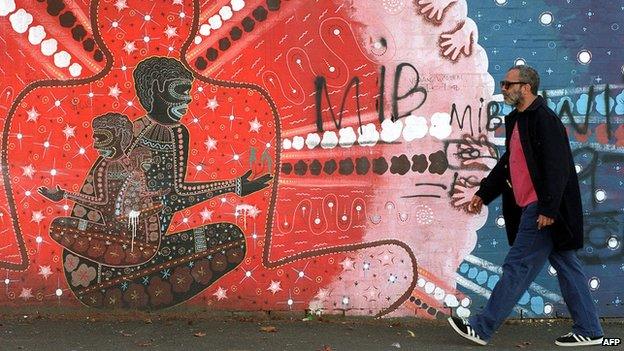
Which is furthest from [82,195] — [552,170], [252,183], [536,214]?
[552,170]

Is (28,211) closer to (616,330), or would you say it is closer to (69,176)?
(69,176)

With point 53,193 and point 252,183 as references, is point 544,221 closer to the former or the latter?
point 252,183

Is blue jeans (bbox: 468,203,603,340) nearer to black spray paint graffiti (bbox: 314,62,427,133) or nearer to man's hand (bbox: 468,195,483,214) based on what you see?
man's hand (bbox: 468,195,483,214)

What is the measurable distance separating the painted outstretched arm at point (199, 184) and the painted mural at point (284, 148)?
0.05ft

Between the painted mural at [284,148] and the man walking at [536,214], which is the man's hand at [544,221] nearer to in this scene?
the man walking at [536,214]

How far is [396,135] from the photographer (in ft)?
22.9

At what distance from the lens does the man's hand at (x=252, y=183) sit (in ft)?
22.7

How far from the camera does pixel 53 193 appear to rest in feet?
22.4

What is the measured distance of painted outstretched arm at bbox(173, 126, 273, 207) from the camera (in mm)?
6875

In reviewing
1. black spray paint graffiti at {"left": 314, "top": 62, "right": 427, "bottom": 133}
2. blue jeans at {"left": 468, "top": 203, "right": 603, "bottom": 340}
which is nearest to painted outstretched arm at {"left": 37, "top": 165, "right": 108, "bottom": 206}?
black spray paint graffiti at {"left": 314, "top": 62, "right": 427, "bottom": 133}

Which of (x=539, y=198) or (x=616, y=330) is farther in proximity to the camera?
(x=616, y=330)

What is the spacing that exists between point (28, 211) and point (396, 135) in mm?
2698

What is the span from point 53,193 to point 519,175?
10.7 ft

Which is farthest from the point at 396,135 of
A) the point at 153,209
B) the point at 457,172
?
the point at 153,209
